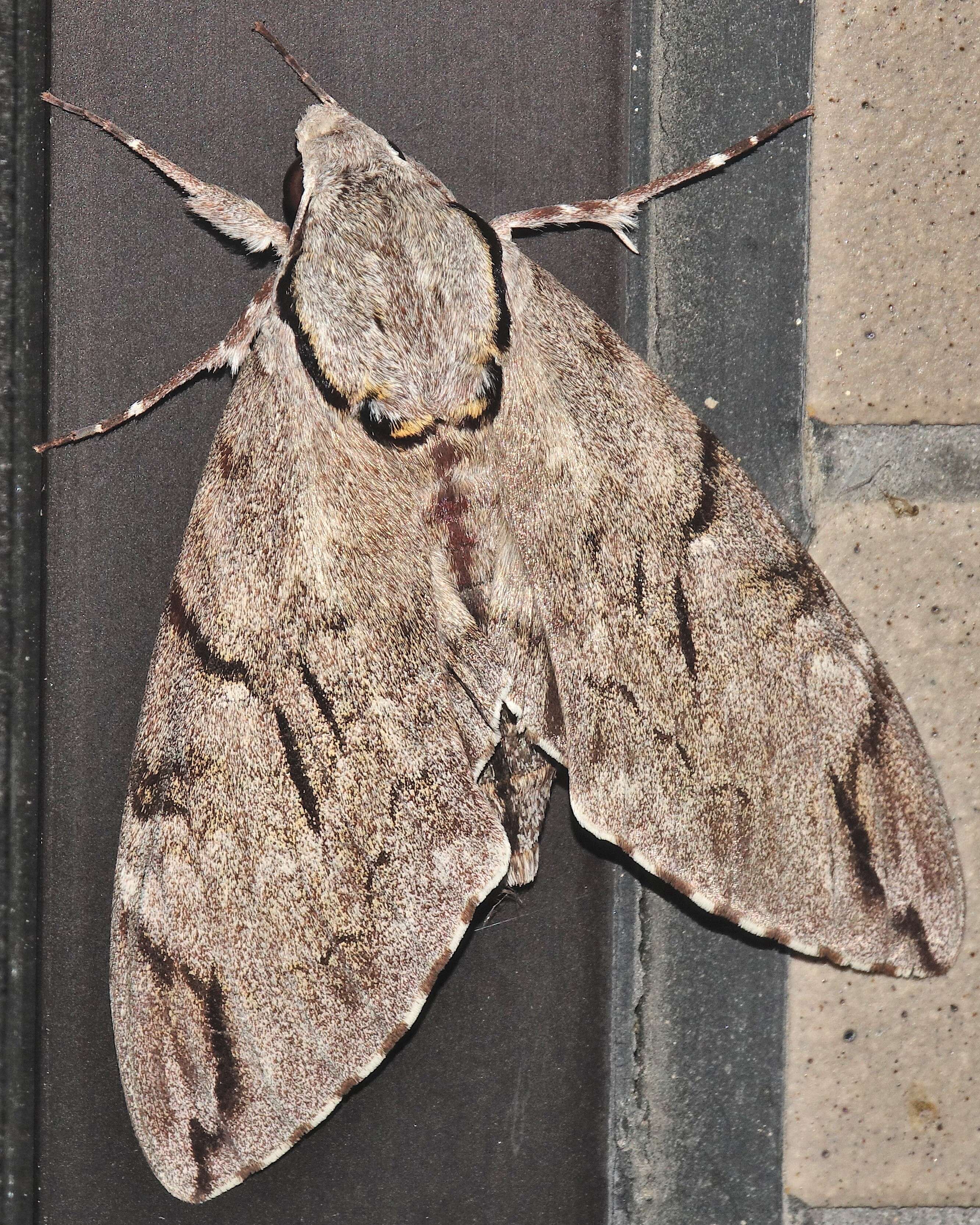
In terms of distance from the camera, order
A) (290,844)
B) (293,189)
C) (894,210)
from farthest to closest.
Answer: (894,210), (293,189), (290,844)

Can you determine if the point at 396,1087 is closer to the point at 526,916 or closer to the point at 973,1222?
the point at 526,916

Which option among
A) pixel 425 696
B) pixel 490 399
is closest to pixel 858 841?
pixel 425 696

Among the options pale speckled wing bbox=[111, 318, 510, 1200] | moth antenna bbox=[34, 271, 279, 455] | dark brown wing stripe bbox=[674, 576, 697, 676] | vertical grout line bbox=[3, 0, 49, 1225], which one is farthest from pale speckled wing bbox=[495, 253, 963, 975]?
vertical grout line bbox=[3, 0, 49, 1225]

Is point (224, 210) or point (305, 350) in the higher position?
point (224, 210)

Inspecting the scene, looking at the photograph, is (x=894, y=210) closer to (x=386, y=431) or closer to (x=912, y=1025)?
(x=386, y=431)

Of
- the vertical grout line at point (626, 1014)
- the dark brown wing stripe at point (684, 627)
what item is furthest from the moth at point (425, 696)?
the vertical grout line at point (626, 1014)

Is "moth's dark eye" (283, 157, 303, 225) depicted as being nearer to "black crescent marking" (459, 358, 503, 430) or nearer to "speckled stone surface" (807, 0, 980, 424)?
"black crescent marking" (459, 358, 503, 430)
